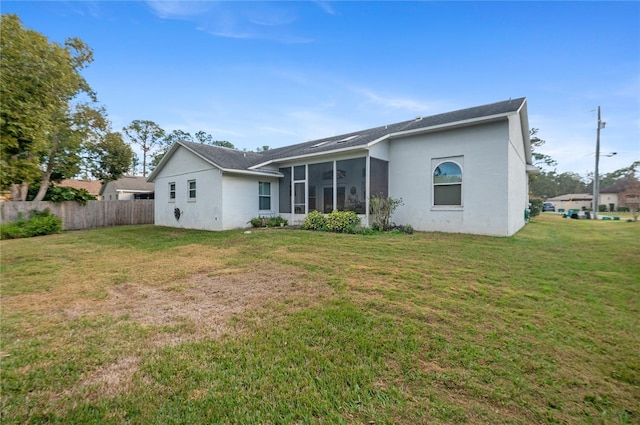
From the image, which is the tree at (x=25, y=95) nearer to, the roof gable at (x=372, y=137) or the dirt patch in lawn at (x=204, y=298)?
the dirt patch in lawn at (x=204, y=298)

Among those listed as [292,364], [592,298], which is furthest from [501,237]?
[292,364]

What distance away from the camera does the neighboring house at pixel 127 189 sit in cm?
3066

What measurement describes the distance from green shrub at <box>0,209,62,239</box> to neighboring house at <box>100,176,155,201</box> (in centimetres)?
1819

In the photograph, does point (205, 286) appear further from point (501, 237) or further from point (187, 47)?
point (187, 47)

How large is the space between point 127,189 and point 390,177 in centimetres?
3134

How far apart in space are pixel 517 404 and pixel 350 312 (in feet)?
5.96

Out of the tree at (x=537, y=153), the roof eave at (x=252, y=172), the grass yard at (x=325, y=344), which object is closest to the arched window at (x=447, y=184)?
the grass yard at (x=325, y=344)

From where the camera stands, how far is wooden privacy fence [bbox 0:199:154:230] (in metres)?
13.3

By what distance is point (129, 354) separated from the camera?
2.63 metres

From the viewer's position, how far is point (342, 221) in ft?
36.3

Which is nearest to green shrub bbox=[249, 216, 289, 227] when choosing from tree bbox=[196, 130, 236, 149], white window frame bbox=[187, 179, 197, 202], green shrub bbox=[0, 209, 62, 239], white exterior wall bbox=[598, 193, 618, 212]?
white window frame bbox=[187, 179, 197, 202]

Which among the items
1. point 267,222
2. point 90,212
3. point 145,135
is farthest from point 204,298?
point 145,135

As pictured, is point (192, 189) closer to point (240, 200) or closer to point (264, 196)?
point (240, 200)

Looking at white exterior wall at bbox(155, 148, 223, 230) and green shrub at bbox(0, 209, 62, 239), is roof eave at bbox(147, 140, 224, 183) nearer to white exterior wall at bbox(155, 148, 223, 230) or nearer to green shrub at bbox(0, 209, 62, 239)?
white exterior wall at bbox(155, 148, 223, 230)
